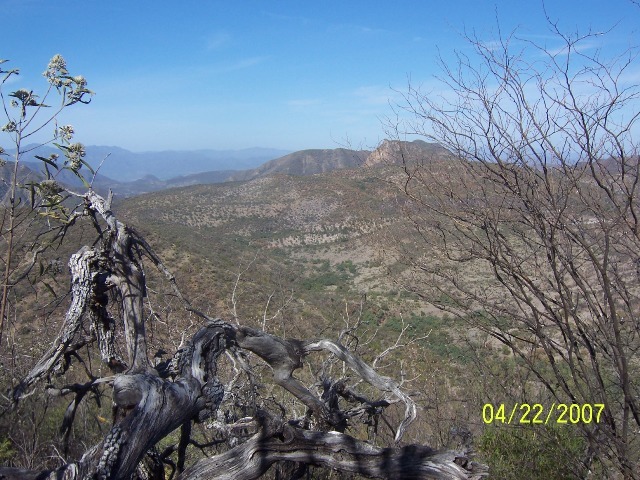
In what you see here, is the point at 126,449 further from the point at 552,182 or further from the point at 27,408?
the point at 27,408

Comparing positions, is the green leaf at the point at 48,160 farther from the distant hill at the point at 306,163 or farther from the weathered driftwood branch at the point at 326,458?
the distant hill at the point at 306,163

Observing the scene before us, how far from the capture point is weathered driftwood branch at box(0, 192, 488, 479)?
1.50 metres

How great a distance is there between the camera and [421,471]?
1.85m

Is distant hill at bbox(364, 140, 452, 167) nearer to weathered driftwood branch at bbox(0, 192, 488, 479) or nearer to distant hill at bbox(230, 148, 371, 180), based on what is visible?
weathered driftwood branch at bbox(0, 192, 488, 479)

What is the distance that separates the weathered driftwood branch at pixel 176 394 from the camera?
1.50 metres

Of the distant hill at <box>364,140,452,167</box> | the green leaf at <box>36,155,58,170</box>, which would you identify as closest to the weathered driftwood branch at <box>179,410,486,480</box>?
the green leaf at <box>36,155,58,170</box>

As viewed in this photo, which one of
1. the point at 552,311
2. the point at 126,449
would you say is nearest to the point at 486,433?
the point at 552,311

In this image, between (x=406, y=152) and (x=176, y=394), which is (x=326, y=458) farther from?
(x=406, y=152)

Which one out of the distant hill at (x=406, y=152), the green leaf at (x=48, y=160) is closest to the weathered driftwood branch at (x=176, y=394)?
the green leaf at (x=48, y=160)

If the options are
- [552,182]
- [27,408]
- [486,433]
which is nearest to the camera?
[552,182]

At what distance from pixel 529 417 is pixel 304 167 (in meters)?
86.4

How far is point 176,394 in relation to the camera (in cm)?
163

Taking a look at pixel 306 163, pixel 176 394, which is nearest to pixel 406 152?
pixel 176 394

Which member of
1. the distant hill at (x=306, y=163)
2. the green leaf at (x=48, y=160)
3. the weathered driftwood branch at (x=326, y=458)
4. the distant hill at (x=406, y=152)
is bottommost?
the weathered driftwood branch at (x=326, y=458)
